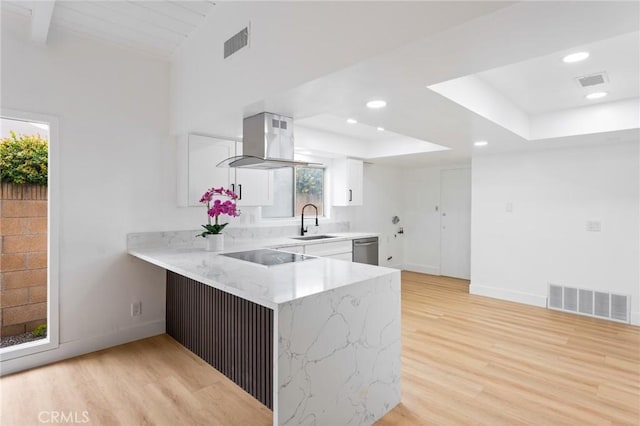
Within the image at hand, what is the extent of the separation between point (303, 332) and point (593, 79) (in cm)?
341

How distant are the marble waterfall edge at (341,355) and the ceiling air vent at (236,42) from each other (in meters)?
1.85

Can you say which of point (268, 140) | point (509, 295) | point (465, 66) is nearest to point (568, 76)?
point (465, 66)

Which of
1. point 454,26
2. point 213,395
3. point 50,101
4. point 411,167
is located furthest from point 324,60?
point 411,167

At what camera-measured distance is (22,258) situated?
10.2 feet

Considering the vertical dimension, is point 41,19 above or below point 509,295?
above

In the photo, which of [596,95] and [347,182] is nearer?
[596,95]

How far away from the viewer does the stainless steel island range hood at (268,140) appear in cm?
268

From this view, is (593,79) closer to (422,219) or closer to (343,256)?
(343,256)

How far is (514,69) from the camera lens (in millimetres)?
2852

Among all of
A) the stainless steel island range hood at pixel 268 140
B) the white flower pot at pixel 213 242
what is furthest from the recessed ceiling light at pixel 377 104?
the white flower pot at pixel 213 242

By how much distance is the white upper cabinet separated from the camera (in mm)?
3438

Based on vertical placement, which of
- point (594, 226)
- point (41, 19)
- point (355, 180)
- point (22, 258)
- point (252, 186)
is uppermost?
point (41, 19)

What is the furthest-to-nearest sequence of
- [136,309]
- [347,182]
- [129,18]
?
[347,182] < [136,309] < [129,18]

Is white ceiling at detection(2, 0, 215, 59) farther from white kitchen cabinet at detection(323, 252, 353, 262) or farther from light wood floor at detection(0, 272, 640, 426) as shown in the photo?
white kitchen cabinet at detection(323, 252, 353, 262)
